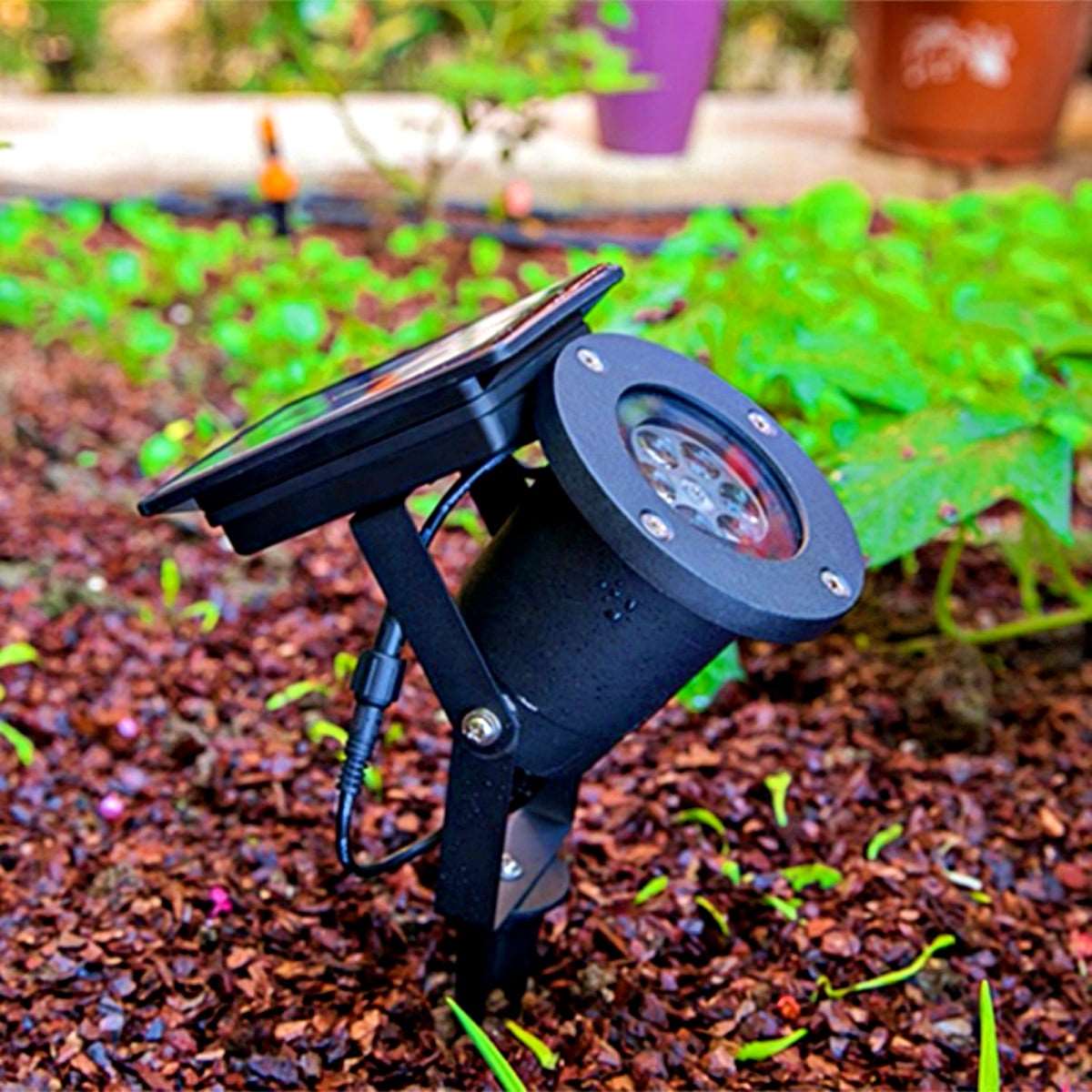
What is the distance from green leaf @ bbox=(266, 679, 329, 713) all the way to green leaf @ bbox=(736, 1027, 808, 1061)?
53 centimetres

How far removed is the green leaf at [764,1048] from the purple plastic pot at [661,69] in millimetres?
2509

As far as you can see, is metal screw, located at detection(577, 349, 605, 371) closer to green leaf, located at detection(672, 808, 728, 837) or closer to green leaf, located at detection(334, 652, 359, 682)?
green leaf, located at detection(672, 808, 728, 837)

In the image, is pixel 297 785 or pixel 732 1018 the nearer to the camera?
pixel 732 1018

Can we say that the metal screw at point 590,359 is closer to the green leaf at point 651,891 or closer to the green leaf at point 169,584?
the green leaf at point 651,891

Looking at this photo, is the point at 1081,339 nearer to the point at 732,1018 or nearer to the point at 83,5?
the point at 732,1018

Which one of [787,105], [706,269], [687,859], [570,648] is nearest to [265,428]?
[570,648]

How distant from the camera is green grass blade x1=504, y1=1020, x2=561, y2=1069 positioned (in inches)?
37.2

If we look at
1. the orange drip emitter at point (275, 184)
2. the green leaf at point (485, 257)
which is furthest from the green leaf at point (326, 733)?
the orange drip emitter at point (275, 184)

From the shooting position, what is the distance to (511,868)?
0.91 metres

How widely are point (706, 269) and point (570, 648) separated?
1071mm

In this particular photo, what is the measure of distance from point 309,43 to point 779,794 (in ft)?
7.80

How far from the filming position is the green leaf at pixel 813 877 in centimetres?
115

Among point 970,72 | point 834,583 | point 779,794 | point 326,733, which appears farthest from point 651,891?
point 970,72

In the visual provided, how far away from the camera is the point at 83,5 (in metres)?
4.75
